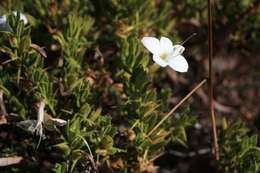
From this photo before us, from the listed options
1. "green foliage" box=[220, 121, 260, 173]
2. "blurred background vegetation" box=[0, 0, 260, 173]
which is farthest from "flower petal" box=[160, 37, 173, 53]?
"green foliage" box=[220, 121, 260, 173]

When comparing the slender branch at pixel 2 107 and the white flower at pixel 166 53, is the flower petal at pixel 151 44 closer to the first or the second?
the white flower at pixel 166 53

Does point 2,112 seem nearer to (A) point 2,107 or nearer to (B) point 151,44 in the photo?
(A) point 2,107

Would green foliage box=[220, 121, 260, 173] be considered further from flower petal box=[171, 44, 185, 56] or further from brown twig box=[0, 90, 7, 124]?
brown twig box=[0, 90, 7, 124]

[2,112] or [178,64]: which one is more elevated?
[178,64]

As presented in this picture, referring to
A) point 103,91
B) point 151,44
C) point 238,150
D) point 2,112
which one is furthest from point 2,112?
point 238,150

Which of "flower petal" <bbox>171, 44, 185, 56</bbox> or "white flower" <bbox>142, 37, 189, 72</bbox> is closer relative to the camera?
"white flower" <bbox>142, 37, 189, 72</bbox>

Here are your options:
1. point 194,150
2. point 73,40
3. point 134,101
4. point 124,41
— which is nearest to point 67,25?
point 73,40
